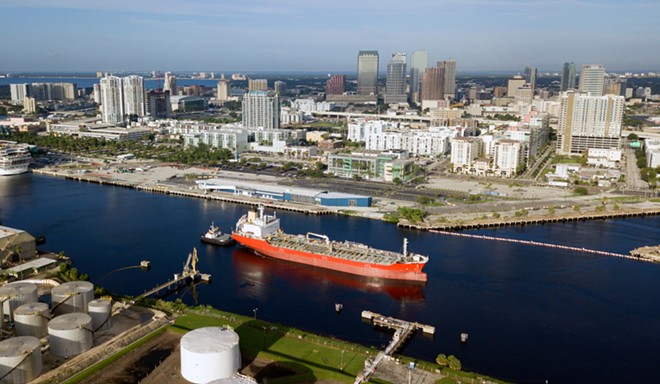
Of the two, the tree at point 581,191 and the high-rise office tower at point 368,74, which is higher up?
the high-rise office tower at point 368,74

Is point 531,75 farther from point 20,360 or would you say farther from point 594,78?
point 20,360

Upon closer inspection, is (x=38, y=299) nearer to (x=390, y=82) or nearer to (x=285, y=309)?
(x=285, y=309)

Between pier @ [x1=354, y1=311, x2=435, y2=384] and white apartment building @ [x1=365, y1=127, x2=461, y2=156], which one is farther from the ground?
white apartment building @ [x1=365, y1=127, x2=461, y2=156]

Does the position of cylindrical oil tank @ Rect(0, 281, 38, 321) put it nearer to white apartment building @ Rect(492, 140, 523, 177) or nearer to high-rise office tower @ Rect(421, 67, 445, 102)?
white apartment building @ Rect(492, 140, 523, 177)

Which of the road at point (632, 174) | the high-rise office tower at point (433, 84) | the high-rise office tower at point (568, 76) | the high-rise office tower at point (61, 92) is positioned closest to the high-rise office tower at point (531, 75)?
the high-rise office tower at point (568, 76)

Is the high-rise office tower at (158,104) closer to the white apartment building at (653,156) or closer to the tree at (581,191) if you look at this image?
the tree at (581,191)

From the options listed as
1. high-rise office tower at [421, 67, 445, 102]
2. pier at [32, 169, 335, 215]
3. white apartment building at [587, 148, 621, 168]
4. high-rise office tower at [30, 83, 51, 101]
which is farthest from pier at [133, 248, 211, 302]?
high-rise office tower at [30, 83, 51, 101]
